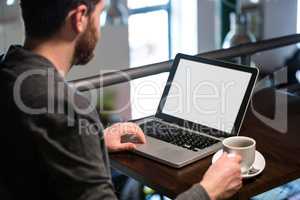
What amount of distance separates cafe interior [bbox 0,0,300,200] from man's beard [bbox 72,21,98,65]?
115 millimetres

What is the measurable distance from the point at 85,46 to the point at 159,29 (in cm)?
346

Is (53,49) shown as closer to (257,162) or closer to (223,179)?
(223,179)

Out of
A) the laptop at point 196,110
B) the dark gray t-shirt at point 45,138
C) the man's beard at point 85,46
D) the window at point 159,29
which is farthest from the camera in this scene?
the window at point 159,29

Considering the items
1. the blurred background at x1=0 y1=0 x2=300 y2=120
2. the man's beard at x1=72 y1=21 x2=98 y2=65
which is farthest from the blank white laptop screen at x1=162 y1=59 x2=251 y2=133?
the blurred background at x1=0 y1=0 x2=300 y2=120

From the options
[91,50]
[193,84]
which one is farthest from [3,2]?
[91,50]

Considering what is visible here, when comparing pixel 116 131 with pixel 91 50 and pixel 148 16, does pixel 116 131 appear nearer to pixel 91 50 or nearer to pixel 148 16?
pixel 91 50

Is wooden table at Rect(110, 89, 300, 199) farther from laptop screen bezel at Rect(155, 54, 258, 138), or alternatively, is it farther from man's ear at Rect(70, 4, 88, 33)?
man's ear at Rect(70, 4, 88, 33)

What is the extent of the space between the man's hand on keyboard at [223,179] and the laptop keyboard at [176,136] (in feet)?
0.62

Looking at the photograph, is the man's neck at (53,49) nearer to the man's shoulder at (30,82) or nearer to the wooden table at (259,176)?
the man's shoulder at (30,82)

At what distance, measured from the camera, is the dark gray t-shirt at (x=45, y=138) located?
3.47 feet

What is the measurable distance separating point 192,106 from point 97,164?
0.59m

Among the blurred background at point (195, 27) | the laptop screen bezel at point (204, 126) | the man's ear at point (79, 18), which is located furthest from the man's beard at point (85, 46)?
the blurred background at point (195, 27)

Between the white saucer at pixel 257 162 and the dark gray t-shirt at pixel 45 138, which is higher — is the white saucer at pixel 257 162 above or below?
below

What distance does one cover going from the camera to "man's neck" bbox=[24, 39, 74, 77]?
1.13 meters
